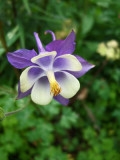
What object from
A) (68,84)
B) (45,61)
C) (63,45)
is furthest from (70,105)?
(63,45)

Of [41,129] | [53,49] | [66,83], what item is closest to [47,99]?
[66,83]

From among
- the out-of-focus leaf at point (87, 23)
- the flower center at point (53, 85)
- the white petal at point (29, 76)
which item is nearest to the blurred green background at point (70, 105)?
the out-of-focus leaf at point (87, 23)

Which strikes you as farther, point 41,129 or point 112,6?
point 112,6

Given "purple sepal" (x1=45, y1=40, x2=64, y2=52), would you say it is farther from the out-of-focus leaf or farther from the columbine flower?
the out-of-focus leaf

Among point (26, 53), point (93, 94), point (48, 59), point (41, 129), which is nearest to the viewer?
point (26, 53)

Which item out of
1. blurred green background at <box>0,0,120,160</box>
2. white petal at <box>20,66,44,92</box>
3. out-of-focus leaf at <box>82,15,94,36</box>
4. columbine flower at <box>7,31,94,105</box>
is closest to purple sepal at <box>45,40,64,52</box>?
columbine flower at <box>7,31,94,105</box>

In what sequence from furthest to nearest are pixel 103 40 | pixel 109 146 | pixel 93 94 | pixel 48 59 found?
pixel 103 40 → pixel 93 94 → pixel 109 146 → pixel 48 59

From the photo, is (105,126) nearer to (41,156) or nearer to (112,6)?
(41,156)

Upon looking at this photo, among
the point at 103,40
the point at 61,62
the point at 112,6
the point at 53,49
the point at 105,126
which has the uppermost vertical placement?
the point at 53,49
